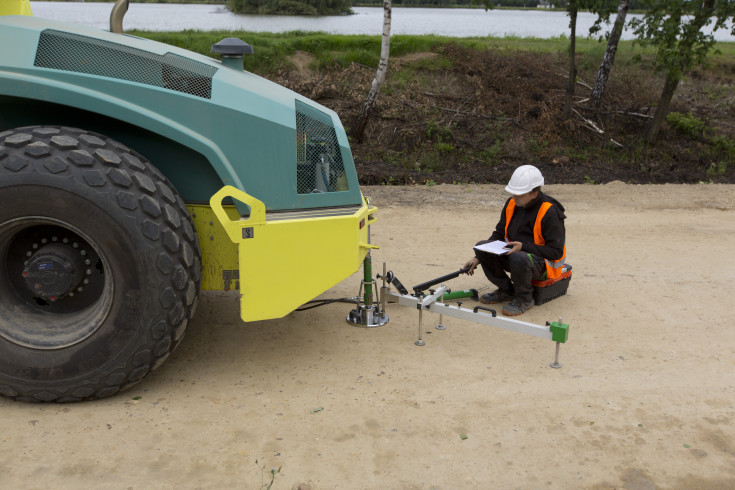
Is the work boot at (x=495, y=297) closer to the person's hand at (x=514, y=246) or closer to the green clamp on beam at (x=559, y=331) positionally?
the person's hand at (x=514, y=246)

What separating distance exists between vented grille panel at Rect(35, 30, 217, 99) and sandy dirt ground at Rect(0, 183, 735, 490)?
1641 mm

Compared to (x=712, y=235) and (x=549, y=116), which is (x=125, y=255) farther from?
(x=549, y=116)

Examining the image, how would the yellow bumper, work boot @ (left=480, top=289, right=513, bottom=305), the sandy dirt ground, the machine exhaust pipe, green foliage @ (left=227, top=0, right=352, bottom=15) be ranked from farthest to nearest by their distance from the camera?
1. green foliage @ (left=227, top=0, right=352, bottom=15)
2. work boot @ (left=480, top=289, right=513, bottom=305)
3. the machine exhaust pipe
4. the yellow bumper
5. the sandy dirt ground

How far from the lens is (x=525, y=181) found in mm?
5023

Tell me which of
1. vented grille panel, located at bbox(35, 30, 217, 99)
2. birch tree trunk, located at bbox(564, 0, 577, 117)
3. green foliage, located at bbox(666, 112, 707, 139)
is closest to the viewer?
vented grille panel, located at bbox(35, 30, 217, 99)

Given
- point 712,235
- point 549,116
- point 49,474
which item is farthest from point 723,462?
point 549,116

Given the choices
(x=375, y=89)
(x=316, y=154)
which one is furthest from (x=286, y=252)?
Result: (x=375, y=89)

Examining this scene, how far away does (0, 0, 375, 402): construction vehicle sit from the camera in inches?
133

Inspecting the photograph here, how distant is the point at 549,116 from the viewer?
41.5 feet

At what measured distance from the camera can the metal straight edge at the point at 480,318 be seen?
4164mm

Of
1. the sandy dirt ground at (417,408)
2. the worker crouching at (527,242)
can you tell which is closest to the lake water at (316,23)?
the worker crouching at (527,242)

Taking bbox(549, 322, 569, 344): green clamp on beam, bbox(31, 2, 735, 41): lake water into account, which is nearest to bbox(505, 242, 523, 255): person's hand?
bbox(549, 322, 569, 344): green clamp on beam

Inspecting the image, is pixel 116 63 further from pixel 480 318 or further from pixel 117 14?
pixel 480 318

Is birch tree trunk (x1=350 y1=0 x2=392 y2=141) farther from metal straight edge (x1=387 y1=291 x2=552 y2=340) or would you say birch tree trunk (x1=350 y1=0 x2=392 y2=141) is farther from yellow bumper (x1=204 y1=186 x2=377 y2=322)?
yellow bumper (x1=204 y1=186 x2=377 y2=322)
